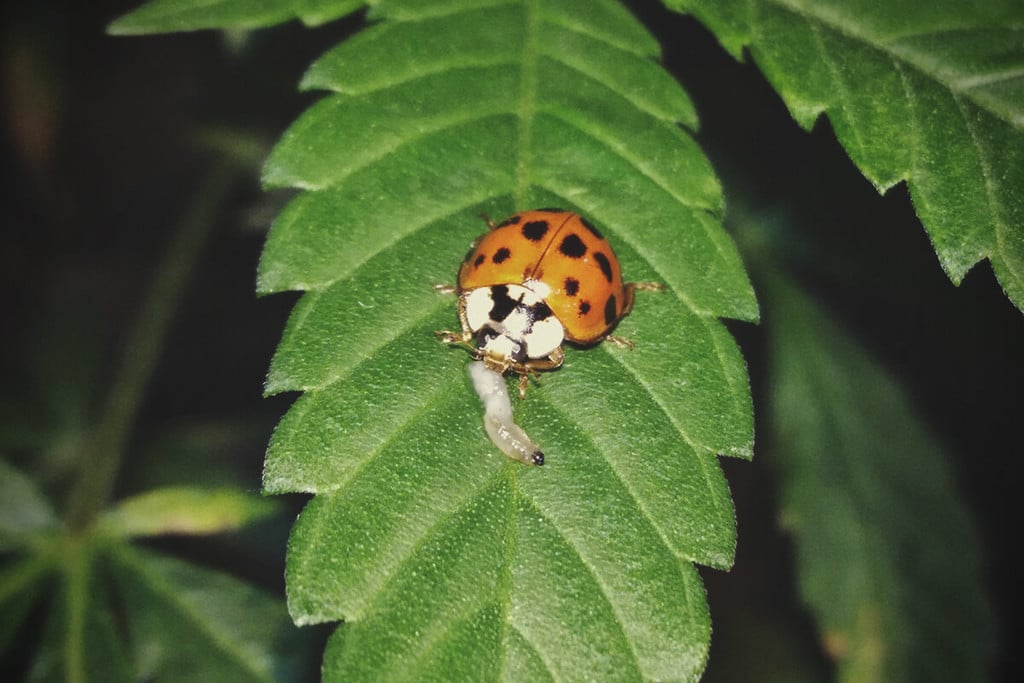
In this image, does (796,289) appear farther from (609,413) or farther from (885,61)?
(609,413)

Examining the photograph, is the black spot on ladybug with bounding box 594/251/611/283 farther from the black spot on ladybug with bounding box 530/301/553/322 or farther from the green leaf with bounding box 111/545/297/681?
the green leaf with bounding box 111/545/297/681

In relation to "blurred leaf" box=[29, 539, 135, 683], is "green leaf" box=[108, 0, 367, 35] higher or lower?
higher

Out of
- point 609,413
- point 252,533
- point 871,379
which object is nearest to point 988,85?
point 609,413

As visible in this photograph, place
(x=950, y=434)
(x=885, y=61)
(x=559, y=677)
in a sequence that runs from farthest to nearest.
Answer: (x=950, y=434)
(x=885, y=61)
(x=559, y=677)

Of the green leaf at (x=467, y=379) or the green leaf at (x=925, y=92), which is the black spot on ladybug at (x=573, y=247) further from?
the green leaf at (x=925, y=92)

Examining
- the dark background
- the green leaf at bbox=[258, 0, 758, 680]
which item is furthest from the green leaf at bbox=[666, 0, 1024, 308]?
the dark background

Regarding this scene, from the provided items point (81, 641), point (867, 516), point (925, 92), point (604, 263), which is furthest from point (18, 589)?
point (867, 516)

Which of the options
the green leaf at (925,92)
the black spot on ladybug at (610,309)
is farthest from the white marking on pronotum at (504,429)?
the green leaf at (925,92)
